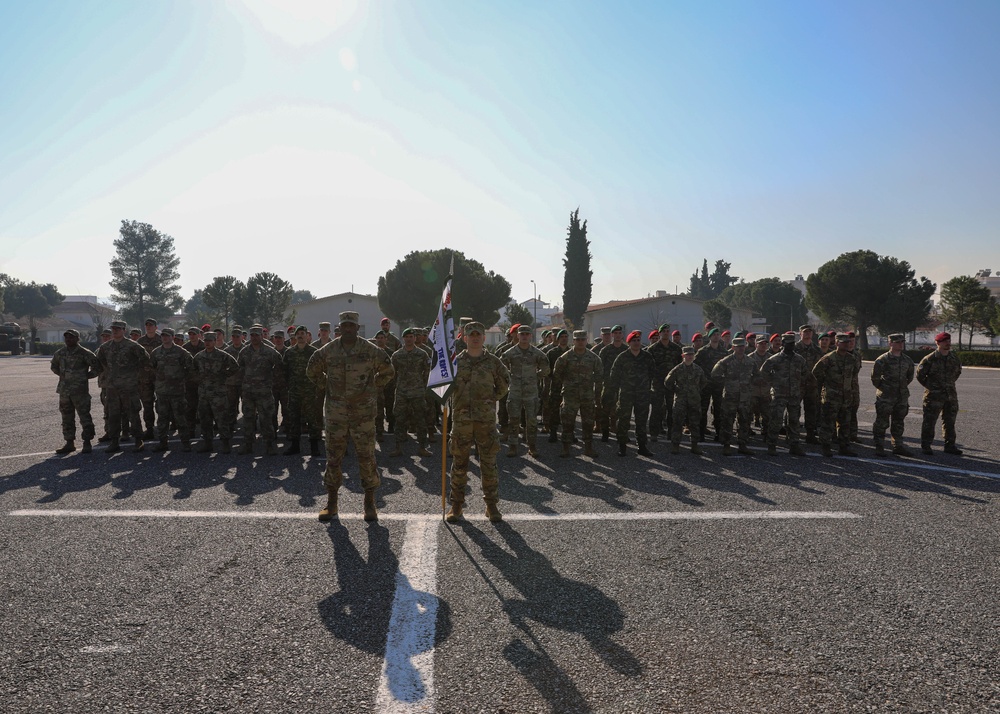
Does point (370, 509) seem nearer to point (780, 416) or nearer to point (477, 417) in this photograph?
point (477, 417)

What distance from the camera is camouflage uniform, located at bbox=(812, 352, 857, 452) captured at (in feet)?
31.4

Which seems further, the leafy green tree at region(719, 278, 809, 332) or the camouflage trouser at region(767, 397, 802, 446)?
the leafy green tree at region(719, 278, 809, 332)

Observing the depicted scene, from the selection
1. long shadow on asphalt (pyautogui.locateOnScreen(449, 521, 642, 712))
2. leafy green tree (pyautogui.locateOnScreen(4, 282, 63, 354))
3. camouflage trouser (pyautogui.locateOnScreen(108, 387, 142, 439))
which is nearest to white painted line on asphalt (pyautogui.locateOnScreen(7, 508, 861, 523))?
long shadow on asphalt (pyautogui.locateOnScreen(449, 521, 642, 712))

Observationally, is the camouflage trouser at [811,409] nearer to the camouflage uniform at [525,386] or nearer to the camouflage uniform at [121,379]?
the camouflage uniform at [525,386]

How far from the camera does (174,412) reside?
9.90m

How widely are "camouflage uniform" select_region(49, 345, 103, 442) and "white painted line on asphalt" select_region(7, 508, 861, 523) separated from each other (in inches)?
153

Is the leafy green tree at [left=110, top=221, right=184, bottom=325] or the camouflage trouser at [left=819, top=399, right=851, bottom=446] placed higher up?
the leafy green tree at [left=110, top=221, right=184, bottom=325]

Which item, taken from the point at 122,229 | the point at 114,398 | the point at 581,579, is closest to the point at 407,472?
the point at 581,579

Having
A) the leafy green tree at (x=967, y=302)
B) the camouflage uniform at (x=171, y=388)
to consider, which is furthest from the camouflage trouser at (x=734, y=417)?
the leafy green tree at (x=967, y=302)

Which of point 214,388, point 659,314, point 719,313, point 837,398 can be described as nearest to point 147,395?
point 214,388

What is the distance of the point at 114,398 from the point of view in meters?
9.88

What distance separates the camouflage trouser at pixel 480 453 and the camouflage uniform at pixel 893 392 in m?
7.31

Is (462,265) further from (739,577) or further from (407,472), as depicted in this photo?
(739,577)

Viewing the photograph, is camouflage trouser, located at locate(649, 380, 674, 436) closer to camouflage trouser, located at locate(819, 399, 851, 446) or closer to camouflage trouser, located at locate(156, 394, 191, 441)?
camouflage trouser, located at locate(819, 399, 851, 446)
